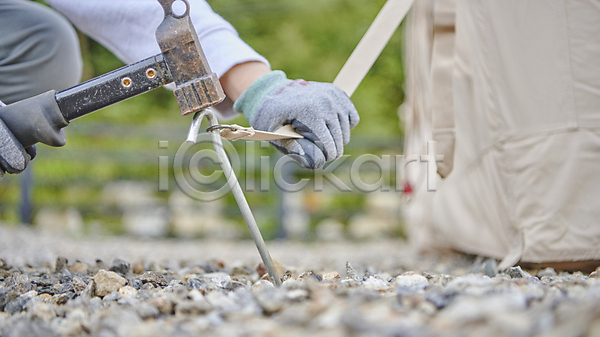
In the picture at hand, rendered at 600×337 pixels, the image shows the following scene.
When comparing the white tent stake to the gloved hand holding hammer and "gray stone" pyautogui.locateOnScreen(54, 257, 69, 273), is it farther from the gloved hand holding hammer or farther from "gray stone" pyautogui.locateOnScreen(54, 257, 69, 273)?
"gray stone" pyautogui.locateOnScreen(54, 257, 69, 273)

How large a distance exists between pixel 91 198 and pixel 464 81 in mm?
4341

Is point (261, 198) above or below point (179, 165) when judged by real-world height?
below

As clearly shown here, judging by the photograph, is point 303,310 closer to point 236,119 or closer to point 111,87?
point 111,87

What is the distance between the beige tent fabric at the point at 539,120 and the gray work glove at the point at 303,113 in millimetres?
500

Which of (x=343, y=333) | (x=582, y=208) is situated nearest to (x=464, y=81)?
(x=582, y=208)

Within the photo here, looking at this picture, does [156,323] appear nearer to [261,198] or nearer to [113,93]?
[113,93]

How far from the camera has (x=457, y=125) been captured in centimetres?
163

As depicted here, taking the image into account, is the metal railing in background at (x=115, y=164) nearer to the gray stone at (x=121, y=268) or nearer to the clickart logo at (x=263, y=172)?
the clickart logo at (x=263, y=172)

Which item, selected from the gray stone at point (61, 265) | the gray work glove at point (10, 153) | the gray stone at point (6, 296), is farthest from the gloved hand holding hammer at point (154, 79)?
the gray stone at point (61, 265)

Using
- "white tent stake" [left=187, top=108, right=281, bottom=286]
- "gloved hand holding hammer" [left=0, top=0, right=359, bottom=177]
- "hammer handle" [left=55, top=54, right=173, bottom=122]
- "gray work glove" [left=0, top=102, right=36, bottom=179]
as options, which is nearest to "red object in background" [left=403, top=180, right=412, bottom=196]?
"gloved hand holding hammer" [left=0, top=0, right=359, bottom=177]

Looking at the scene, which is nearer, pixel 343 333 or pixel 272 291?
pixel 343 333

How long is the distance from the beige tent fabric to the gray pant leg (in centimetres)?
132

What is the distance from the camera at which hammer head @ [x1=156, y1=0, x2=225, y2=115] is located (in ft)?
3.05

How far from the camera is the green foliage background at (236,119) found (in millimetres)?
4652
